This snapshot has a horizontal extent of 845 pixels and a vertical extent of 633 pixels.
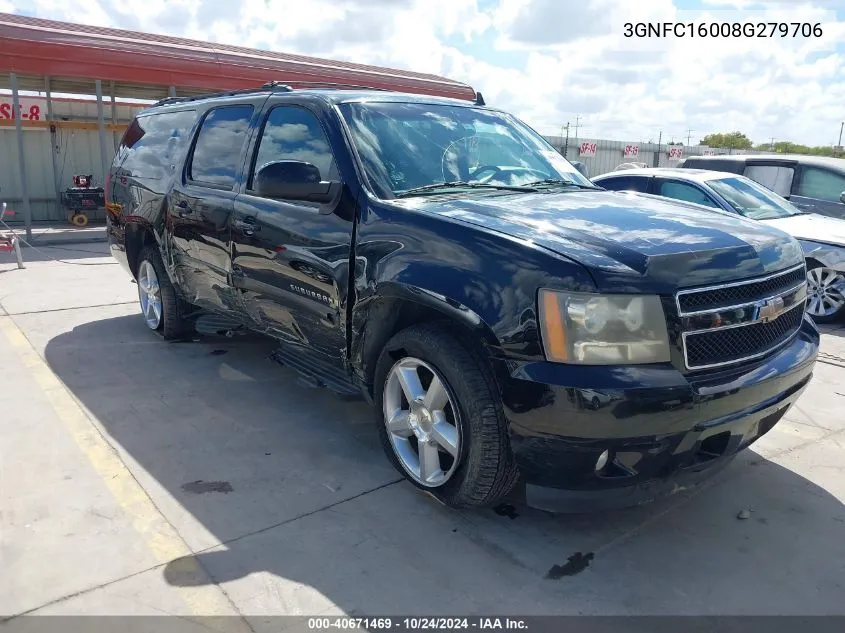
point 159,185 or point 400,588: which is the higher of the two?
point 159,185

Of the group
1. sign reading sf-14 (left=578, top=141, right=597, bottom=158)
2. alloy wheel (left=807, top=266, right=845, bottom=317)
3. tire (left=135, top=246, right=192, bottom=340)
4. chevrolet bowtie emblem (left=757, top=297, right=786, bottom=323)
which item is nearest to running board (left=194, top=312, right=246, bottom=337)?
tire (left=135, top=246, right=192, bottom=340)

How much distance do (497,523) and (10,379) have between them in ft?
12.5

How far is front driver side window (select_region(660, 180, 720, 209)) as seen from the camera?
7525 millimetres

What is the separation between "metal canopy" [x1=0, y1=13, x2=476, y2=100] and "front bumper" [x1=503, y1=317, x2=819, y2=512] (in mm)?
11713

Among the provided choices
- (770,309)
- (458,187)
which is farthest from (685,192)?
(770,309)

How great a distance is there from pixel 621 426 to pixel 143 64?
13.4m

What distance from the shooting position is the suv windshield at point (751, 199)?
7564mm

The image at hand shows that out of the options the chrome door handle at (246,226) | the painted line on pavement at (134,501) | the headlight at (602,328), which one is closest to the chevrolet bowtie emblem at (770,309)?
the headlight at (602,328)

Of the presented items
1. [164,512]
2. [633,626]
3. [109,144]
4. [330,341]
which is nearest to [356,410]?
[330,341]

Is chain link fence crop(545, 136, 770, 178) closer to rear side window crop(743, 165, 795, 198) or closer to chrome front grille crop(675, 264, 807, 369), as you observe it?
rear side window crop(743, 165, 795, 198)

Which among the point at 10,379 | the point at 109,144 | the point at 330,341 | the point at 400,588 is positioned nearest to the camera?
the point at 400,588

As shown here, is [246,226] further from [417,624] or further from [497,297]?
[417,624]

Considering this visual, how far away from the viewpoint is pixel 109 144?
58.2 ft

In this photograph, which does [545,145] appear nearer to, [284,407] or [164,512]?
[284,407]
